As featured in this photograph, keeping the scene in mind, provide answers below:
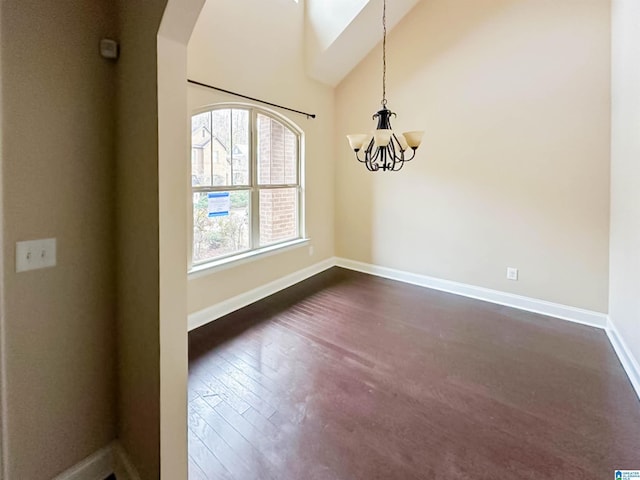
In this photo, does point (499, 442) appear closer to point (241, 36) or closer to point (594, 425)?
point (594, 425)

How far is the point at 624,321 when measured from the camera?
2.71 meters

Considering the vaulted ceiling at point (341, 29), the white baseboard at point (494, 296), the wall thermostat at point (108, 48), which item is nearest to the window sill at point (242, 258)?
the white baseboard at point (494, 296)

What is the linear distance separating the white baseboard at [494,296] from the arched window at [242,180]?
1502mm

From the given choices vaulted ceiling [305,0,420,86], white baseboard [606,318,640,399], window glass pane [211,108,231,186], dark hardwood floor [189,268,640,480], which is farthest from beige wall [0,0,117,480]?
white baseboard [606,318,640,399]

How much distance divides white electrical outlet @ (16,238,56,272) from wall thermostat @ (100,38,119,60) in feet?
2.75

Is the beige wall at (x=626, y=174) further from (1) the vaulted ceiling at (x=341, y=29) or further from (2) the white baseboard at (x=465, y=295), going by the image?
(1) the vaulted ceiling at (x=341, y=29)

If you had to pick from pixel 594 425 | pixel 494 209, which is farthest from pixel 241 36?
pixel 594 425

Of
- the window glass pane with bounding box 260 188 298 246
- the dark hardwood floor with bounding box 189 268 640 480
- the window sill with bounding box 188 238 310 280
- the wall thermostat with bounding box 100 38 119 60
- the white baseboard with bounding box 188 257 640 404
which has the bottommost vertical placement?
the dark hardwood floor with bounding box 189 268 640 480

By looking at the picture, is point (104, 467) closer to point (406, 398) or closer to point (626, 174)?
point (406, 398)

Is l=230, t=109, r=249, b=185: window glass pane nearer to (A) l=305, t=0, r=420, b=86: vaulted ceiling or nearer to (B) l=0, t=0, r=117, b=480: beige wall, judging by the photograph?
(A) l=305, t=0, r=420, b=86: vaulted ceiling

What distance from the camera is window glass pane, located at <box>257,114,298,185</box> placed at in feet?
12.8

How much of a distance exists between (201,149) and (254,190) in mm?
798

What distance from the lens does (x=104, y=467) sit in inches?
60.2

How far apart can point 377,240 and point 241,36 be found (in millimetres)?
3175
